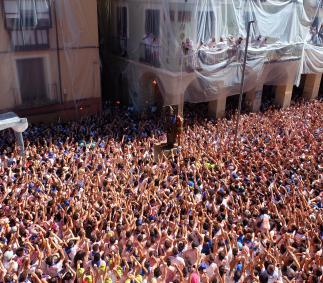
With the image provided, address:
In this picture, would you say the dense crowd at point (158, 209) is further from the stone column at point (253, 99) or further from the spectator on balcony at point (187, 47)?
the stone column at point (253, 99)

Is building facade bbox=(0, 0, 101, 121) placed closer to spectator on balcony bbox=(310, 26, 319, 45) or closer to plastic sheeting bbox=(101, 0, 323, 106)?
plastic sheeting bbox=(101, 0, 323, 106)

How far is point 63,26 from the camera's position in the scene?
1391 centimetres

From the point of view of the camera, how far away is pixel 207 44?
13766 millimetres

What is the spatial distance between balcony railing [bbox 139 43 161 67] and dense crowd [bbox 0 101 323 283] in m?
3.44

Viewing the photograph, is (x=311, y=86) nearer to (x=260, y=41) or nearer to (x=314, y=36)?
(x=314, y=36)

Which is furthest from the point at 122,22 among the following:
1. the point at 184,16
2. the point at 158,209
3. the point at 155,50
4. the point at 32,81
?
the point at 158,209

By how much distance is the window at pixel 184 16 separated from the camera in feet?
42.7

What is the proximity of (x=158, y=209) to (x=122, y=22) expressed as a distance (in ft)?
34.8

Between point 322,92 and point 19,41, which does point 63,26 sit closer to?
point 19,41

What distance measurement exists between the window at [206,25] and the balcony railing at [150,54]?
1.73 m

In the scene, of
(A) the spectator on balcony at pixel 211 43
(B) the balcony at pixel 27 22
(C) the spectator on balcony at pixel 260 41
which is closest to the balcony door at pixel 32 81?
(B) the balcony at pixel 27 22

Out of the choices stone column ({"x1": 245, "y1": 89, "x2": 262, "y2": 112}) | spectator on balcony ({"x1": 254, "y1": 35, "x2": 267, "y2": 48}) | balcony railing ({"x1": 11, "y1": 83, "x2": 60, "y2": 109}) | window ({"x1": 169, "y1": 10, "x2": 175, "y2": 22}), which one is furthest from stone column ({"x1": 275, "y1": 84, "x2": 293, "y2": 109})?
balcony railing ({"x1": 11, "y1": 83, "x2": 60, "y2": 109})

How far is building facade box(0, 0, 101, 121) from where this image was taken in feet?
42.9

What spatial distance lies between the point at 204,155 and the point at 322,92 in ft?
44.0
